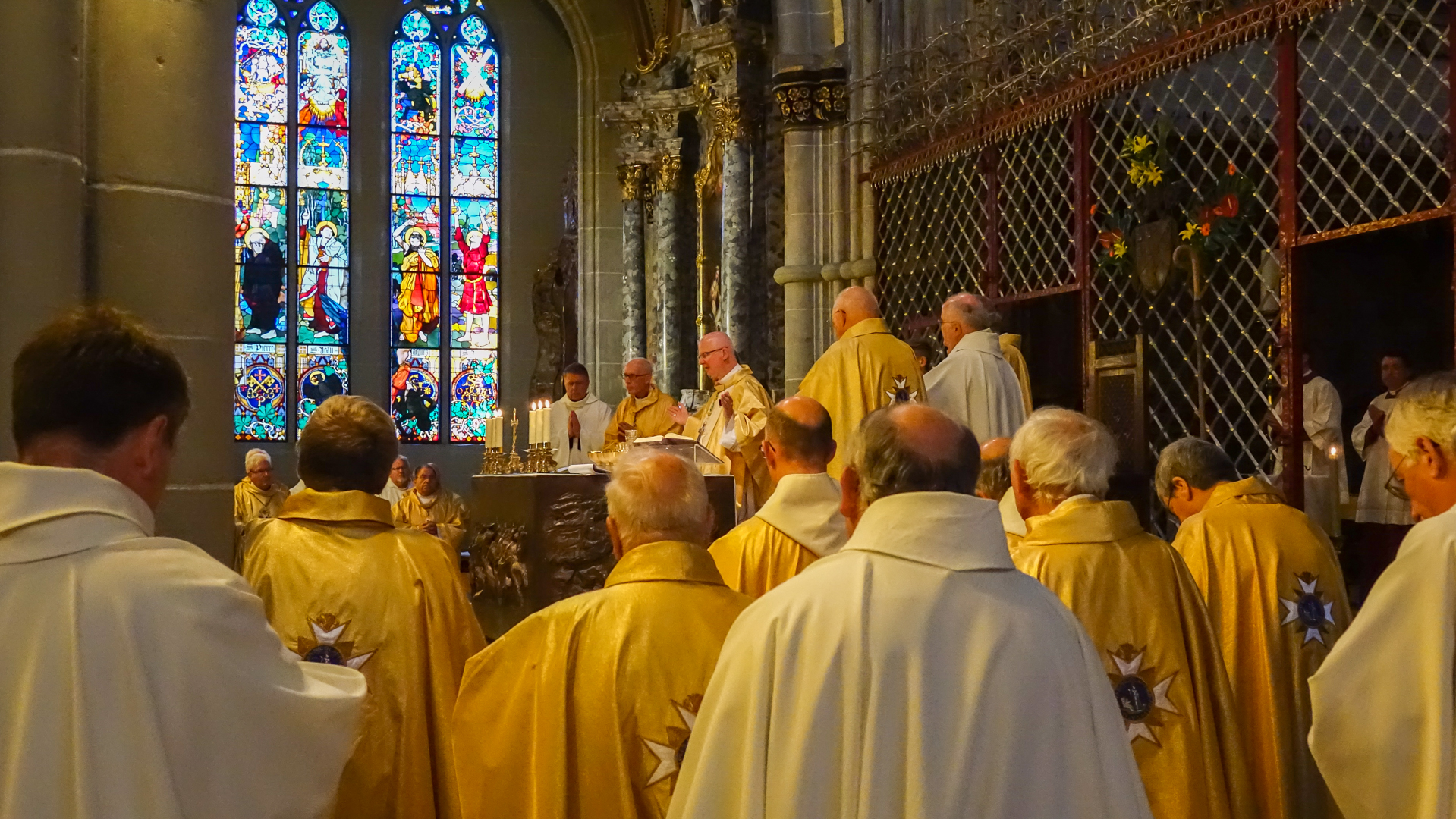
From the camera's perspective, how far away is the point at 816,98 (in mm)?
11258

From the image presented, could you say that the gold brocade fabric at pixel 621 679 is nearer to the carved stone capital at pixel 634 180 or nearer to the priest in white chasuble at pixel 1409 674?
the priest in white chasuble at pixel 1409 674

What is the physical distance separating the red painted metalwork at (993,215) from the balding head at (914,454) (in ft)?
23.6

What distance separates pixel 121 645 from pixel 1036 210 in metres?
7.76

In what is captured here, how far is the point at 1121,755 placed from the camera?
95.2 inches

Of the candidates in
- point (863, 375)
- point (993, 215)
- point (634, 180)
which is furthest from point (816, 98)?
point (634, 180)

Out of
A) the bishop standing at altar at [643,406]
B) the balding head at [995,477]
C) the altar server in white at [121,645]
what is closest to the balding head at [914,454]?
the altar server in white at [121,645]

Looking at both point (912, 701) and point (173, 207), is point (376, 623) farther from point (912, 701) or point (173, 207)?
point (912, 701)

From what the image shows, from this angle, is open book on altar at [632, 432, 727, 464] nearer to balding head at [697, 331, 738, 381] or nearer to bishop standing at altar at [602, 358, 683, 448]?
balding head at [697, 331, 738, 381]

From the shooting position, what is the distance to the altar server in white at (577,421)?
10.9 metres

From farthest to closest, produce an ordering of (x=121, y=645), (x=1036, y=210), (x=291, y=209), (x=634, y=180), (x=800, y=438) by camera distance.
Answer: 1. (x=291, y=209)
2. (x=634, y=180)
3. (x=1036, y=210)
4. (x=800, y=438)
5. (x=121, y=645)

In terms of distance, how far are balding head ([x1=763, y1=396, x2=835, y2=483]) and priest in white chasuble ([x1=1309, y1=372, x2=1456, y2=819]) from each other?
5.58ft

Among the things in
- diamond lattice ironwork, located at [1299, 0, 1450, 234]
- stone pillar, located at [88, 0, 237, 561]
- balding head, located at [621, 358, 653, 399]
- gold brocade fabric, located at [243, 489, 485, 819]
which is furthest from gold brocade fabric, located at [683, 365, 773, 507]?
gold brocade fabric, located at [243, 489, 485, 819]

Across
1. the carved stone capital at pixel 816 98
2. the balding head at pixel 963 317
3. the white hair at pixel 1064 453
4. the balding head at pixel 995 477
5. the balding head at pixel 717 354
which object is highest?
the carved stone capital at pixel 816 98

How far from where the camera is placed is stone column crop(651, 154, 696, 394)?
1521 cm
